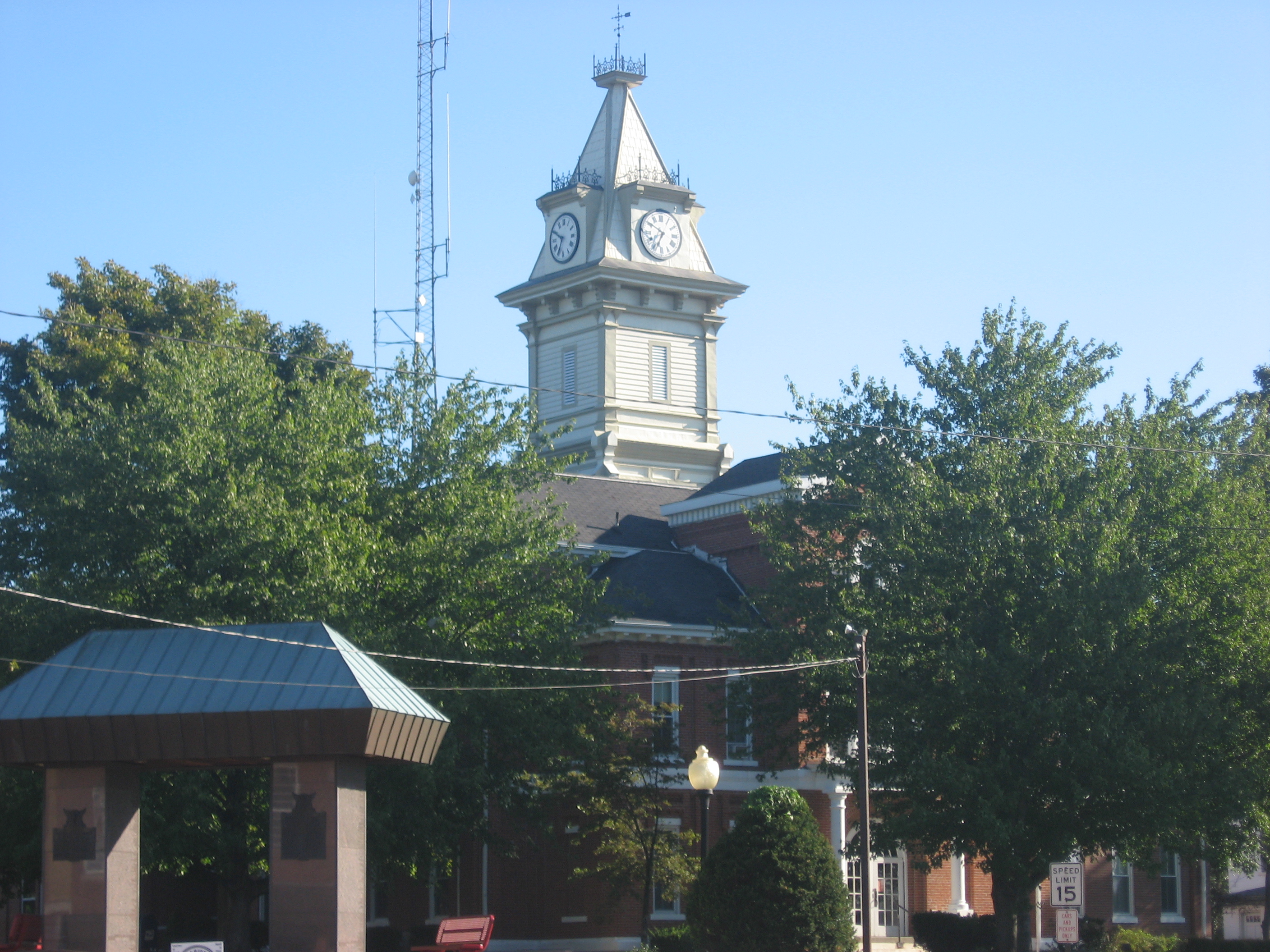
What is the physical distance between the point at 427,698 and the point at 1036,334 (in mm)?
16123

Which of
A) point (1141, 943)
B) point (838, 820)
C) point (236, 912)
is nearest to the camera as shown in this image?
point (236, 912)

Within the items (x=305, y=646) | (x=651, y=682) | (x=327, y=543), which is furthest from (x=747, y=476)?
(x=305, y=646)

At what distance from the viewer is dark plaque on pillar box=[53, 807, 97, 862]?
23.2m

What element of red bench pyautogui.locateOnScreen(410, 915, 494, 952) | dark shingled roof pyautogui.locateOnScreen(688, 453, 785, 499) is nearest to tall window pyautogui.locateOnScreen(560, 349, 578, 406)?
dark shingled roof pyautogui.locateOnScreen(688, 453, 785, 499)

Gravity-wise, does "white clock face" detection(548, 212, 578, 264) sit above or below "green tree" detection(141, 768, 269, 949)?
above

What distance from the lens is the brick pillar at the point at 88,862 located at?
2303 centimetres

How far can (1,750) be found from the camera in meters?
23.0

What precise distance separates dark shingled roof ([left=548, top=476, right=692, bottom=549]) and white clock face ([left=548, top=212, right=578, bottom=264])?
15.3 meters

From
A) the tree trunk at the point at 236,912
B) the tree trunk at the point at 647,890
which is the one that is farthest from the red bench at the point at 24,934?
the tree trunk at the point at 647,890

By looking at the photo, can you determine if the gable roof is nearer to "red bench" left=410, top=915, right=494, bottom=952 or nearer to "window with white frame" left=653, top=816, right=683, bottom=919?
"window with white frame" left=653, top=816, right=683, bottom=919

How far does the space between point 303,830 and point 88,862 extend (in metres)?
3.21

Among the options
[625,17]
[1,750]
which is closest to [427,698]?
[1,750]

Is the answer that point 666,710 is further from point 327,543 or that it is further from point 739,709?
point 327,543

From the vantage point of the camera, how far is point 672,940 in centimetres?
3528
